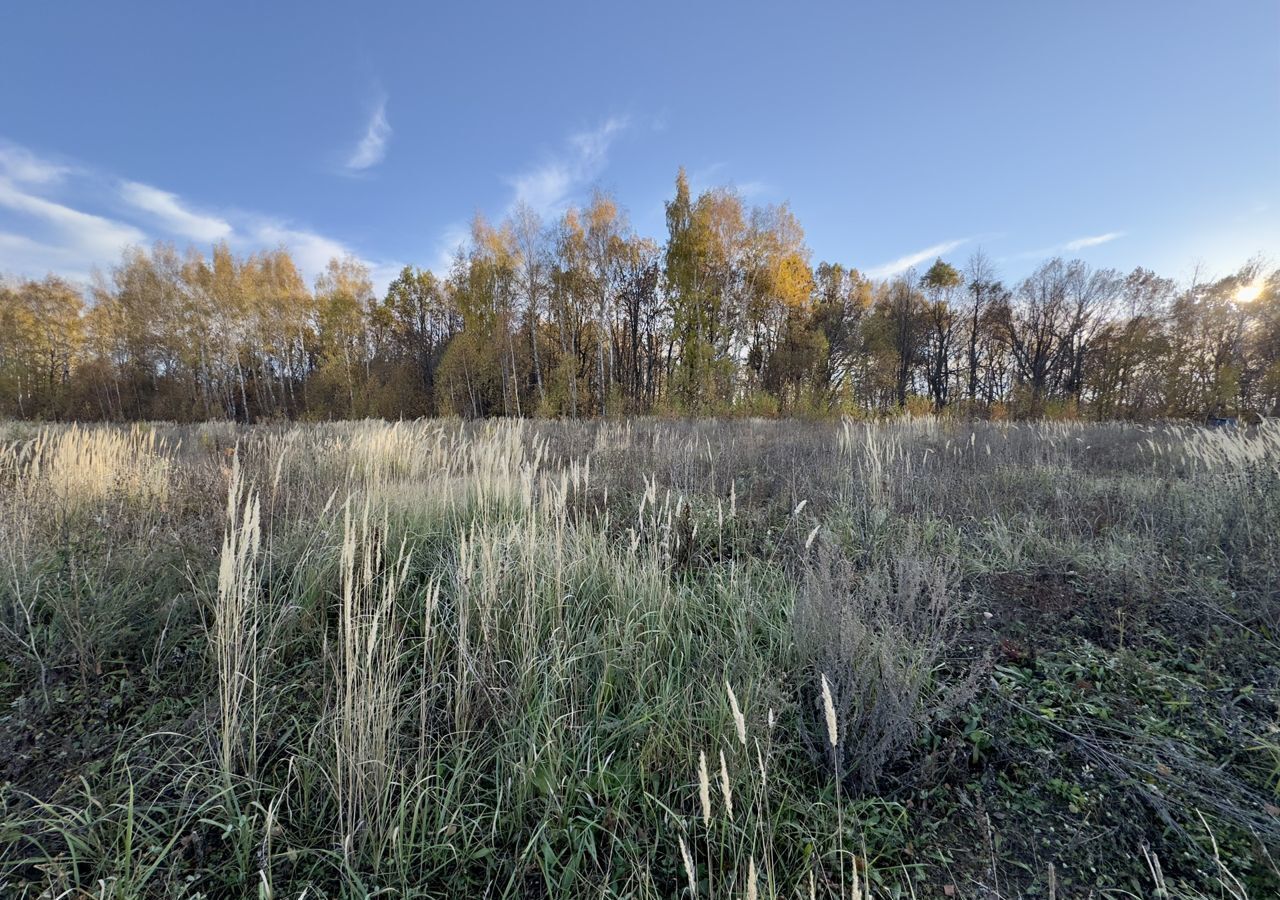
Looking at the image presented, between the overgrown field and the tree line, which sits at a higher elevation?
the tree line

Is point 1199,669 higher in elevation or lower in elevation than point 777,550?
lower

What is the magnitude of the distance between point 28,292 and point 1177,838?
50.6 m

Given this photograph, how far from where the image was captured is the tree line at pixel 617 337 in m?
20.5

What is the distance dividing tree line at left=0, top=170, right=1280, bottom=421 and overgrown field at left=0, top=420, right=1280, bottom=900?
13.7m

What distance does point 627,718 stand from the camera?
1.71 m

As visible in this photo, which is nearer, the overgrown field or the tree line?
the overgrown field

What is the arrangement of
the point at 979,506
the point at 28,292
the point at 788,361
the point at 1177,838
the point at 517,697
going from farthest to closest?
the point at 28,292, the point at 788,361, the point at 979,506, the point at 517,697, the point at 1177,838

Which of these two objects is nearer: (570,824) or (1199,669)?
(570,824)

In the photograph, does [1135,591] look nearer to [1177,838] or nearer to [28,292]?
[1177,838]

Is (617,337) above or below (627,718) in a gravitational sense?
above

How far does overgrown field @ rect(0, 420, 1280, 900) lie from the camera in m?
1.27

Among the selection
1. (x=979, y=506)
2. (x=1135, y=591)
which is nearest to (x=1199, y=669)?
(x=1135, y=591)

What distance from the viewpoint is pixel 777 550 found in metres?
3.18

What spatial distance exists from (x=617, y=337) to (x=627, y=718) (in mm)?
28934
